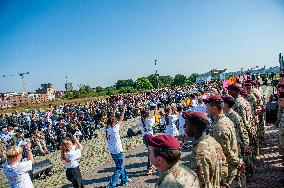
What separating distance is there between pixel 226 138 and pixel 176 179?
225cm

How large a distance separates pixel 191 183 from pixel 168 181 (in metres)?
0.30

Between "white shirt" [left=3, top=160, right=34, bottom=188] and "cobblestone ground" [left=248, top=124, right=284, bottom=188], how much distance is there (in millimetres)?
5084

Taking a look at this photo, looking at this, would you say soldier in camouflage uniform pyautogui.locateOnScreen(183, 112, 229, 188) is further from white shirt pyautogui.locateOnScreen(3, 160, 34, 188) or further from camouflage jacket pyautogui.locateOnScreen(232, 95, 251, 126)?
camouflage jacket pyautogui.locateOnScreen(232, 95, 251, 126)

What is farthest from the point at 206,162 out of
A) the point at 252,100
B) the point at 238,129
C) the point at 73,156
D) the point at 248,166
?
the point at 252,100

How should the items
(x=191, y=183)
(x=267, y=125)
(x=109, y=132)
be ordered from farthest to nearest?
(x=267, y=125)
(x=109, y=132)
(x=191, y=183)

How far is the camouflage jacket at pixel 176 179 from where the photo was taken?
2812 millimetres

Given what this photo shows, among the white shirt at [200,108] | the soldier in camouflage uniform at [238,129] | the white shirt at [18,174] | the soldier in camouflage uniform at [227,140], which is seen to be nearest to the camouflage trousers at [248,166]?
the soldier in camouflage uniform at [238,129]

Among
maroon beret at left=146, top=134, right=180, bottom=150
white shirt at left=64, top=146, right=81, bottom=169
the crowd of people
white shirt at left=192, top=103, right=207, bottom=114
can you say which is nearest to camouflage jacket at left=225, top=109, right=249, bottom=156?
the crowd of people

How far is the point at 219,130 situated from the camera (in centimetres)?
492

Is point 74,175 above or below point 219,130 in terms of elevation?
below

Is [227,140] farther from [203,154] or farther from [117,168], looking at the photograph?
[117,168]

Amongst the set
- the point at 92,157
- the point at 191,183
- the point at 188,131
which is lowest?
the point at 92,157

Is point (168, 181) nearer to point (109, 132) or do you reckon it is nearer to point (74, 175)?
point (74, 175)

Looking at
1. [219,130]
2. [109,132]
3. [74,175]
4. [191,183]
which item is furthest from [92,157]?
[191,183]
